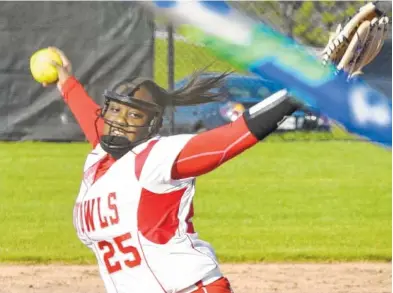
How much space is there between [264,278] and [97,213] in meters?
3.19

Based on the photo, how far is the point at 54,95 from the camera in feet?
41.2

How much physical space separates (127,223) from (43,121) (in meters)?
9.29

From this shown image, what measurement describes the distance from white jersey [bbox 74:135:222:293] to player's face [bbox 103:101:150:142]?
56mm

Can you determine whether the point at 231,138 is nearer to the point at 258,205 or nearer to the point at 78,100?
the point at 78,100

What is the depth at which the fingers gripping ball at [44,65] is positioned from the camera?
431cm

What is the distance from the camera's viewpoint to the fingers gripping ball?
14.1 feet

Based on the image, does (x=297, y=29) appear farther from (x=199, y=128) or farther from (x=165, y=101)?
(x=165, y=101)

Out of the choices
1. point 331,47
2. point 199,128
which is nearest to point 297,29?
point 199,128

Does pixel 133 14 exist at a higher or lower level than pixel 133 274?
higher

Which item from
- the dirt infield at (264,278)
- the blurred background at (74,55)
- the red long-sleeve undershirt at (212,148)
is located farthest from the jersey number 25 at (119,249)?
the blurred background at (74,55)

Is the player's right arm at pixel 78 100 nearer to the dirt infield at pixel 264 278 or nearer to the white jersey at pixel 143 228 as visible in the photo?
the white jersey at pixel 143 228

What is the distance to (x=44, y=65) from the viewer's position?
4.33m

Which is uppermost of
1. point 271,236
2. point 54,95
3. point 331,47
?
point 331,47

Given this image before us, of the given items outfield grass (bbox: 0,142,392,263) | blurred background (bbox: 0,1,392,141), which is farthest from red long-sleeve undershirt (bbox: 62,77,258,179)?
blurred background (bbox: 0,1,392,141)
